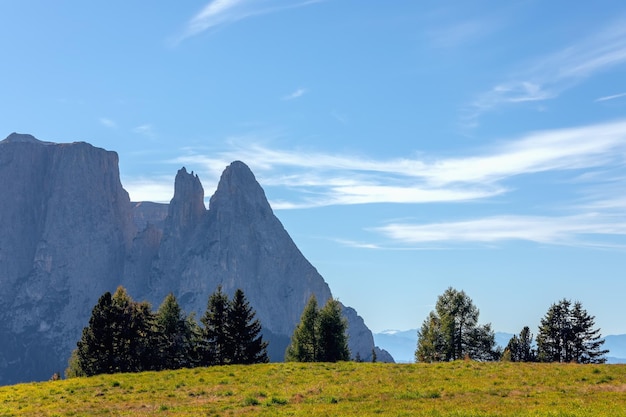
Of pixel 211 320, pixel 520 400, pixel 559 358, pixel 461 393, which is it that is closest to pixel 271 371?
pixel 461 393

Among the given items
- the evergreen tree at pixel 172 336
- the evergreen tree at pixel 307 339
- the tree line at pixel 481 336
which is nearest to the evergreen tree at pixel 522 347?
the tree line at pixel 481 336

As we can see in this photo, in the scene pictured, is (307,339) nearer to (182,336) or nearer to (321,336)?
(321,336)

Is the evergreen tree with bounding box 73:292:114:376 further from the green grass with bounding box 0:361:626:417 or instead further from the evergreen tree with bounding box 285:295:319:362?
the evergreen tree with bounding box 285:295:319:362

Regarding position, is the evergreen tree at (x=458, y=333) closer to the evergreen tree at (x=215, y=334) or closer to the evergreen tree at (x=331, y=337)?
the evergreen tree at (x=331, y=337)

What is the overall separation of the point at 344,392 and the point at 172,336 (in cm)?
4262

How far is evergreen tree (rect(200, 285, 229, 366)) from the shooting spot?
231ft

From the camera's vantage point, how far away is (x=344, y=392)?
3247 centimetres

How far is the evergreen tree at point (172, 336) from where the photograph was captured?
69.3 m

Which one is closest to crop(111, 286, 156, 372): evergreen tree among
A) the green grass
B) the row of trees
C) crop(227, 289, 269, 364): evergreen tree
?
the row of trees

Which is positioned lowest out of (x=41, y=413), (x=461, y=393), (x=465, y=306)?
(x=41, y=413)

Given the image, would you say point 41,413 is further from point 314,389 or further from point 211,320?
point 211,320

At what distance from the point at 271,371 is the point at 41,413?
17.1 meters

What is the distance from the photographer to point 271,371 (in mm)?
43531

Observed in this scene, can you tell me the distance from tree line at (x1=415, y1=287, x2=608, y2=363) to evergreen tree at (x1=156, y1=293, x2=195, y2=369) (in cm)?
2881
